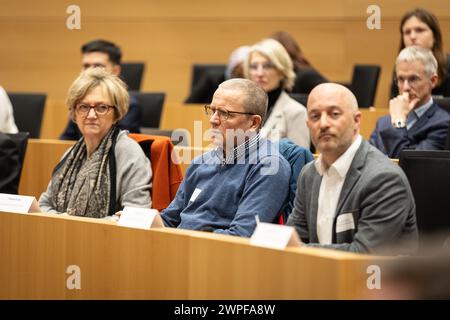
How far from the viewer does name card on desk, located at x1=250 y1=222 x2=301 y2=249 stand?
7.11 ft

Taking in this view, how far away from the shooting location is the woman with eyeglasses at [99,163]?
3.38 metres

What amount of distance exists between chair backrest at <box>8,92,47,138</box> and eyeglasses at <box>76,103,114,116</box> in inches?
67.4

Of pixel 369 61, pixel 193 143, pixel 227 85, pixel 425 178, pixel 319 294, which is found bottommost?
pixel 319 294

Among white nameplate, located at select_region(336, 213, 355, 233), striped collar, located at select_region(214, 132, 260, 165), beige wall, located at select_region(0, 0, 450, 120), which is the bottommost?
white nameplate, located at select_region(336, 213, 355, 233)

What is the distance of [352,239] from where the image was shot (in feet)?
8.27

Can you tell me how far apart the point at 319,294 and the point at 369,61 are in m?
4.86

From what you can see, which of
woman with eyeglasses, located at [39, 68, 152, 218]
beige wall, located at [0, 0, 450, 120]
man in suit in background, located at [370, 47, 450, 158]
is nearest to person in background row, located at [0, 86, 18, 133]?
woman with eyeglasses, located at [39, 68, 152, 218]

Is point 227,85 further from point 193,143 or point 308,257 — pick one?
point 193,143

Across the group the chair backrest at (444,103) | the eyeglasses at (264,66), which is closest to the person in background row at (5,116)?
the eyeglasses at (264,66)

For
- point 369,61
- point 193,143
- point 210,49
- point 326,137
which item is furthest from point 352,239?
point 210,49

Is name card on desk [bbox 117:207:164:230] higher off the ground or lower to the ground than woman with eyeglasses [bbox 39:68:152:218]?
lower

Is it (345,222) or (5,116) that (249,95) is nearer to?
(345,222)

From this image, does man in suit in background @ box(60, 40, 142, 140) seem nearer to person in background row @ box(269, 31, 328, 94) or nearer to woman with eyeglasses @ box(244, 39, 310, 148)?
woman with eyeglasses @ box(244, 39, 310, 148)

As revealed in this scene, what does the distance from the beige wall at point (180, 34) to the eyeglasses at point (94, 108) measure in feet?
11.5
